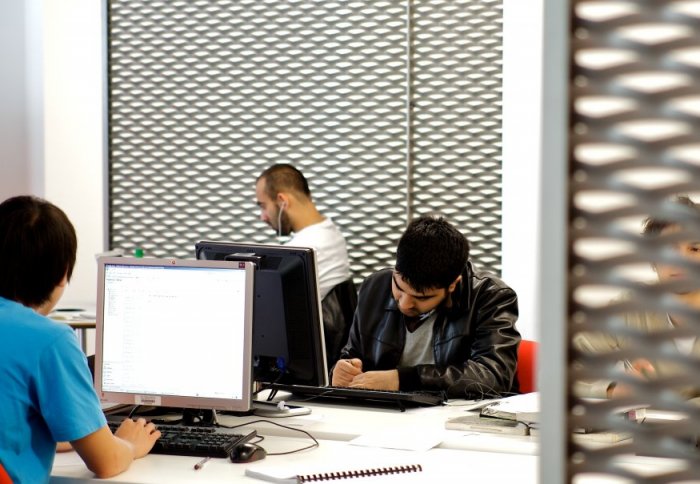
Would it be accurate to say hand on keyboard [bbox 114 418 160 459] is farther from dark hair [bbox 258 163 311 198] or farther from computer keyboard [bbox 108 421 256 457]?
dark hair [bbox 258 163 311 198]

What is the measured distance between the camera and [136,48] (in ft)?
18.9

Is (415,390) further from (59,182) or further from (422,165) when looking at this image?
(59,182)

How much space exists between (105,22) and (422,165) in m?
2.17

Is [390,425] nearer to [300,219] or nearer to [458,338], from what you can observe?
[458,338]

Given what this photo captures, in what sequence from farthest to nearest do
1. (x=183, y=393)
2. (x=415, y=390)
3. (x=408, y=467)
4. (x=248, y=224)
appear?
(x=248, y=224)
(x=415, y=390)
(x=183, y=393)
(x=408, y=467)

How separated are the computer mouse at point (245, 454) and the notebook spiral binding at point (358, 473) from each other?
217mm

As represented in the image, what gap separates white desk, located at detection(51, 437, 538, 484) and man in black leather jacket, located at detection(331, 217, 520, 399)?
0.71 m

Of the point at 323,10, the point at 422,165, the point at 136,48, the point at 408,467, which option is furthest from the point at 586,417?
the point at 136,48

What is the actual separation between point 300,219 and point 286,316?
227 centimetres

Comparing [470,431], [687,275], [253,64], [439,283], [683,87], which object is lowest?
[470,431]

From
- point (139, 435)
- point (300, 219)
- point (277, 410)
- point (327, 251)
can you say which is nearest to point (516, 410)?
point (277, 410)

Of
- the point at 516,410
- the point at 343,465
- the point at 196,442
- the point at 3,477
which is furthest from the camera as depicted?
the point at 516,410

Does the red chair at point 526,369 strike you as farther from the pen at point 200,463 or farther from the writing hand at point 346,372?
the pen at point 200,463

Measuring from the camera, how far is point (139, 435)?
7.86ft
